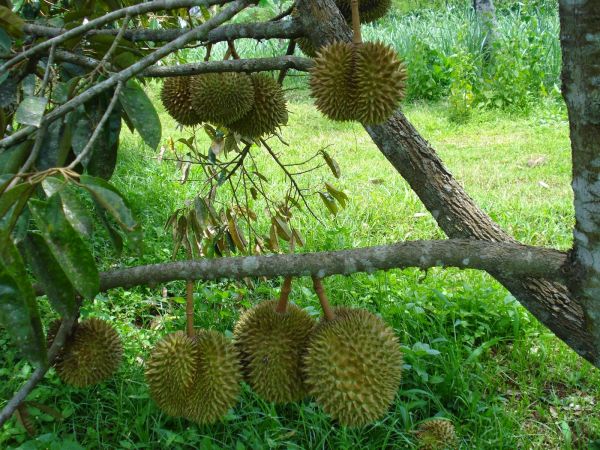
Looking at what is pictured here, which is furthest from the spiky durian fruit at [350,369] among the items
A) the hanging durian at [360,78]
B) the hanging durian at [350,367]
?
the hanging durian at [360,78]

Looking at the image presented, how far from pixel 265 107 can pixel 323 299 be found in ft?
2.15

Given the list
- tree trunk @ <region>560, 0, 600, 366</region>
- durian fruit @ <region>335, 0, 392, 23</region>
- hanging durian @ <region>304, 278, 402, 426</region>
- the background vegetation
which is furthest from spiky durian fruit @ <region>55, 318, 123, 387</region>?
durian fruit @ <region>335, 0, 392, 23</region>

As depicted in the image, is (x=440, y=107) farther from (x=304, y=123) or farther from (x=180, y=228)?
(x=180, y=228)

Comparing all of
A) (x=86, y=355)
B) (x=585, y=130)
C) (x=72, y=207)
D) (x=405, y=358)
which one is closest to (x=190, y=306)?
(x=86, y=355)

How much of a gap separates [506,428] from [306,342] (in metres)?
0.97

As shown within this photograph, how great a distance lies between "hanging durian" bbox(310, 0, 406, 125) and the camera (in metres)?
1.22

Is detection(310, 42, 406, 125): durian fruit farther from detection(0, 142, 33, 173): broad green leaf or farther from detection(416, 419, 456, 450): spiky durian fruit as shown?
detection(416, 419, 456, 450): spiky durian fruit

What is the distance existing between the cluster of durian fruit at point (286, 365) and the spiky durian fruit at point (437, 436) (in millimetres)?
647

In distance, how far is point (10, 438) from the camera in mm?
1895

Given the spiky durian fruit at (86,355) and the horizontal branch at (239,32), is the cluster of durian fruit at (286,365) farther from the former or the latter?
the horizontal branch at (239,32)

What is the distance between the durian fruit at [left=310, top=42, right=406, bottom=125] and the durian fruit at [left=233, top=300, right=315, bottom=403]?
42 centimetres

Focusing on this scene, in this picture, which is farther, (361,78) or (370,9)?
(370,9)

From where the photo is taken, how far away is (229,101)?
1.47 m

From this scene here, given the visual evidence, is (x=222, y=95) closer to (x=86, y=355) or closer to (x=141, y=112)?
(x=141, y=112)
